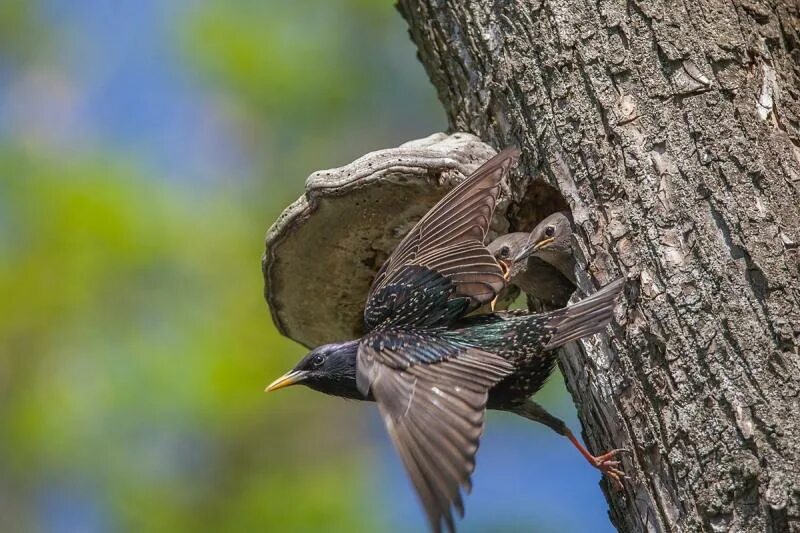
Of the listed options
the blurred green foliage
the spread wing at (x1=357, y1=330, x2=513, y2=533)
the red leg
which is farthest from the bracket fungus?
the blurred green foliage

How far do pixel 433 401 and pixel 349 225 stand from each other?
1246mm

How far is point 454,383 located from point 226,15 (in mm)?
5880

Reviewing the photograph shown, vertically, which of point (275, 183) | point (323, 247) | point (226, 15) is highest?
point (226, 15)

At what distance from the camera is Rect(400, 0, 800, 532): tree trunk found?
323 centimetres

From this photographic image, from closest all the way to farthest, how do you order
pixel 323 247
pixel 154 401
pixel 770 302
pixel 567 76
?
pixel 770 302, pixel 567 76, pixel 323 247, pixel 154 401

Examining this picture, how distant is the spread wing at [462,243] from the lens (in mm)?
4090

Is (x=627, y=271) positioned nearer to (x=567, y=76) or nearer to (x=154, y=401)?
(x=567, y=76)

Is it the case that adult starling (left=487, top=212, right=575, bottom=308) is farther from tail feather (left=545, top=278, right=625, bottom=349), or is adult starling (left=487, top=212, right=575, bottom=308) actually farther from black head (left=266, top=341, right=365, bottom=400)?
black head (left=266, top=341, right=365, bottom=400)

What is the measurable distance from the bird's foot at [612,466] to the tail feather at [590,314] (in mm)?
409

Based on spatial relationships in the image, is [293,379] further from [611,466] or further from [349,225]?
[611,466]

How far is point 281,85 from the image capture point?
8844 mm

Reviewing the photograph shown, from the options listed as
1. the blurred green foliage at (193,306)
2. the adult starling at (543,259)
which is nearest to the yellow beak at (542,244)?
the adult starling at (543,259)

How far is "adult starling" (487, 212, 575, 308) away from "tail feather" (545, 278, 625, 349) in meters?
0.32

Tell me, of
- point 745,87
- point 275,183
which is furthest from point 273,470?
point 745,87
